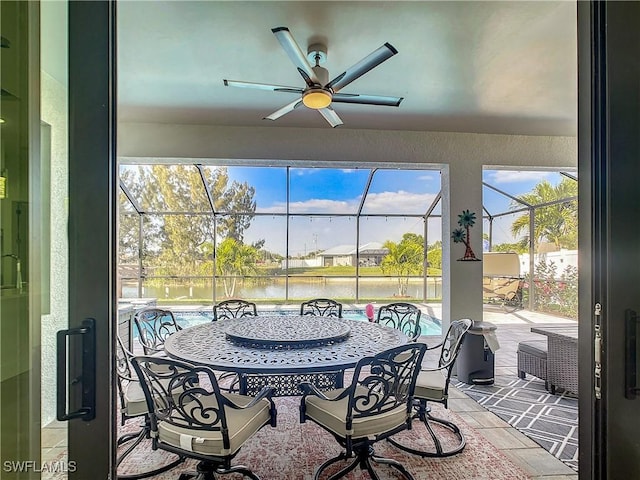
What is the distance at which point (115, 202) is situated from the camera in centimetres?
89

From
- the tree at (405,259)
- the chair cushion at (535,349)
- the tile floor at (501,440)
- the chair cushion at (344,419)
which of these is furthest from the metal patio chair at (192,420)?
the tree at (405,259)

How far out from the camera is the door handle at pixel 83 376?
82cm

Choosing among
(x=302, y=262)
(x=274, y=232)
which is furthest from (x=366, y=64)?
(x=302, y=262)

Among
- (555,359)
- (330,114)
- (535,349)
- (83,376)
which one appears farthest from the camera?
(535,349)

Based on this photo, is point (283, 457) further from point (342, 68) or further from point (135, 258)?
point (135, 258)

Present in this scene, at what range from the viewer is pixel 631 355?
851mm

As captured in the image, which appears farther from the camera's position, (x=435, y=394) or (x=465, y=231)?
(x=465, y=231)

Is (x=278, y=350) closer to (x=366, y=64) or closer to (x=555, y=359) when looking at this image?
(x=366, y=64)

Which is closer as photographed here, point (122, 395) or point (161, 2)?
point (161, 2)

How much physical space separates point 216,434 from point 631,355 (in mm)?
1739

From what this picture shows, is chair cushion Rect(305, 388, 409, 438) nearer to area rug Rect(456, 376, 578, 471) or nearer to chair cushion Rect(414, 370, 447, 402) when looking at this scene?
chair cushion Rect(414, 370, 447, 402)

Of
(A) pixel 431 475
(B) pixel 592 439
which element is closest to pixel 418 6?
(B) pixel 592 439

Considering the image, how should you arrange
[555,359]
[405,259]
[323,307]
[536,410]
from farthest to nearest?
[405,259]
[323,307]
[555,359]
[536,410]

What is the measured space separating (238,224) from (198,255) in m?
1.00
